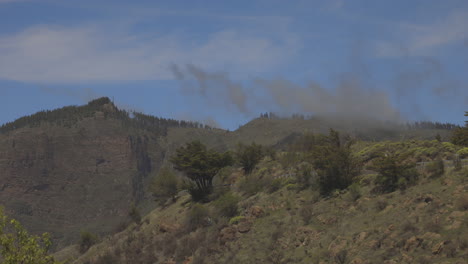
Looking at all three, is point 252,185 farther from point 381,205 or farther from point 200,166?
point 381,205

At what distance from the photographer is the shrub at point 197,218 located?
50406 millimetres

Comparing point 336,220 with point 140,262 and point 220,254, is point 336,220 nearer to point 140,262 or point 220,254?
point 220,254

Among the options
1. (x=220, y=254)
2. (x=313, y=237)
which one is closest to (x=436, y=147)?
(x=313, y=237)

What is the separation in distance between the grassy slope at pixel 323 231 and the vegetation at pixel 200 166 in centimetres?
313

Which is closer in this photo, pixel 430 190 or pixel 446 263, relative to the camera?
pixel 446 263

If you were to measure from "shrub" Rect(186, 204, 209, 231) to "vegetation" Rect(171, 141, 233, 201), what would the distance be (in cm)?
814

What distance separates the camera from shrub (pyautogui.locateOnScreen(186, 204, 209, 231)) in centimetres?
5041

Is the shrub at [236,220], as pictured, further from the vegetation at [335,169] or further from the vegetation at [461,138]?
the vegetation at [461,138]

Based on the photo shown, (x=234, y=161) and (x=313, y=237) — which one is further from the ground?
(x=234, y=161)

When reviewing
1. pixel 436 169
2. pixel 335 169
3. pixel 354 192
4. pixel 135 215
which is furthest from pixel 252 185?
pixel 436 169

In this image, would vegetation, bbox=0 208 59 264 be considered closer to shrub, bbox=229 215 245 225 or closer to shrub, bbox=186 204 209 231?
shrub, bbox=229 215 245 225

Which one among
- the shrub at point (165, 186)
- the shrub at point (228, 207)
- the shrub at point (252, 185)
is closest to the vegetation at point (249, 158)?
the shrub at point (252, 185)

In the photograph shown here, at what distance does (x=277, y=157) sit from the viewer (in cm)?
7038

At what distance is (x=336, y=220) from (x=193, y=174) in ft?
83.2
